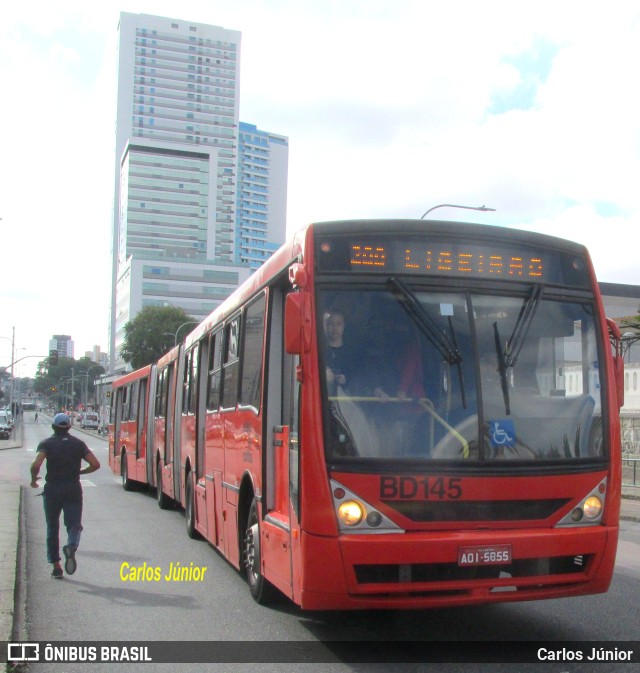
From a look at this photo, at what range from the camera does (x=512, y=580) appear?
19.4ft

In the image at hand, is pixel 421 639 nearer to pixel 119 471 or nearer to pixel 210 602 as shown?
pixel 210 602

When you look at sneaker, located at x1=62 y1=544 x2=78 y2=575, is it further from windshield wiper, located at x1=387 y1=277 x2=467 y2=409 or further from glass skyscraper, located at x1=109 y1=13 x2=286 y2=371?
glass skyscraper, located at x1=109 y1=13 x2=286 y2=371

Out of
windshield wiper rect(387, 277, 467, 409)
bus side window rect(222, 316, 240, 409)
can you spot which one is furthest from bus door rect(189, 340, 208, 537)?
windshield wiper rect(387, 277, 467, 409)

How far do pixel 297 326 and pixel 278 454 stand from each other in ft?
4.55

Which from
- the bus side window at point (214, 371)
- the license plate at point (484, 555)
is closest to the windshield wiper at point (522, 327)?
the license plate at point (484, 555)

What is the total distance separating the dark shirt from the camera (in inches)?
368

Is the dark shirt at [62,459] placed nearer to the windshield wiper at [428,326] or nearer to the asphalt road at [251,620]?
the asphalt road at [251,620]

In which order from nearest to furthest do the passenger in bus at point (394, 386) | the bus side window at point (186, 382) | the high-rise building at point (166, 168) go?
the passenger in bus at point (394, 386)
the bus side window at point (186, 382)
the high-rise building at point (166, 168)

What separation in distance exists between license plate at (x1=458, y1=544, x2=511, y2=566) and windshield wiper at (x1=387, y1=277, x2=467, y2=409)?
0.92 m

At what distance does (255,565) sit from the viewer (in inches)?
306

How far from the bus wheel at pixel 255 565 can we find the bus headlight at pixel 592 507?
2.68m

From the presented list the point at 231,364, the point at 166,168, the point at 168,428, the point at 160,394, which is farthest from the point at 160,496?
the point at 166,168

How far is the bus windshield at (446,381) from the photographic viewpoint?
5.90 m

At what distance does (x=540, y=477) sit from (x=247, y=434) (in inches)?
111
